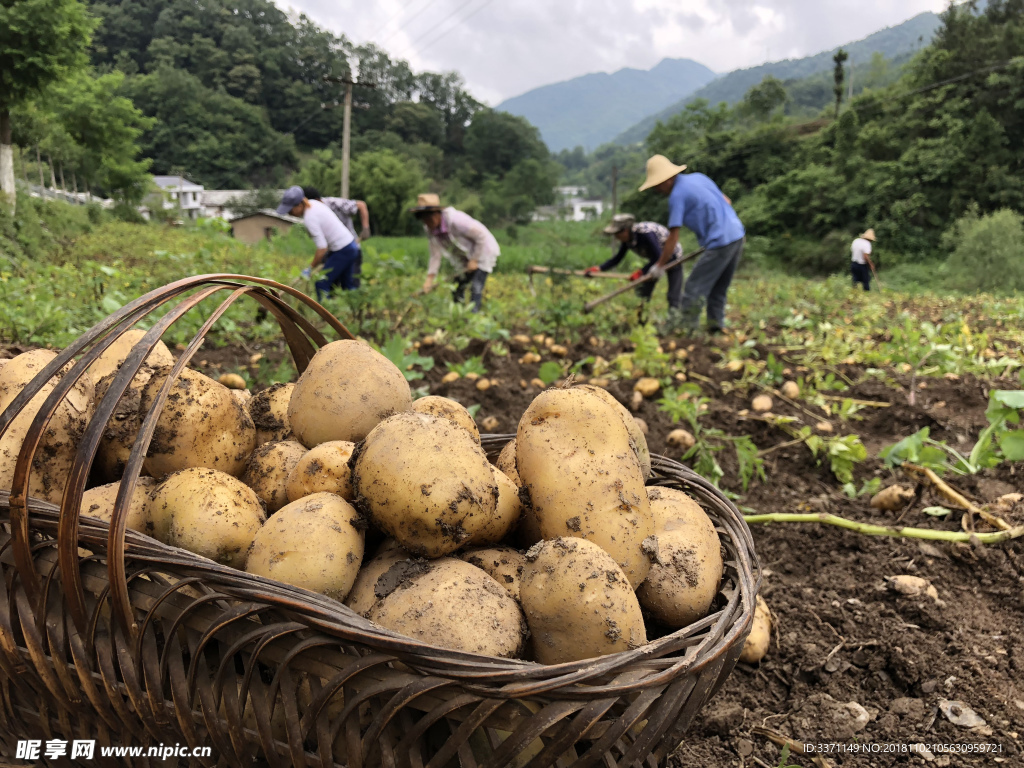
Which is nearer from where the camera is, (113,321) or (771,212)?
(113,321)

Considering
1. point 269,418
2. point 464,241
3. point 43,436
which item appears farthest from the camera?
point 464,241

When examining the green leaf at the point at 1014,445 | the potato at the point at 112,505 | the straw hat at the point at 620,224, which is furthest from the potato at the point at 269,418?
the straw hat at the point at 620,224

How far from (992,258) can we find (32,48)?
2833 cm

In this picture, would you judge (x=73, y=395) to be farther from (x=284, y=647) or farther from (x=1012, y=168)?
(x=1012, y=168)

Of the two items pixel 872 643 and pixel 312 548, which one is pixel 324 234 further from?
pixel 872 643

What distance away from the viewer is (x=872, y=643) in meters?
1.66

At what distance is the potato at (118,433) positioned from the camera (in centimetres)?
142

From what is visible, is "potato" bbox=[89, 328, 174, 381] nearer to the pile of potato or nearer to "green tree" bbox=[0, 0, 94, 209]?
the pile of potato

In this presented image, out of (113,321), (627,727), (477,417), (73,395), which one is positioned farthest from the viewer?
(477,417)

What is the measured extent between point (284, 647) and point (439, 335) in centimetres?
395

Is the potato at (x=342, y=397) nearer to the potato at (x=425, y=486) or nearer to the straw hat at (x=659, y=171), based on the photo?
the potato at (x=425, y=486)

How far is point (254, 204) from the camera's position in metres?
60.0

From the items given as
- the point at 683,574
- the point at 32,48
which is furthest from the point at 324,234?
the point at 32,48

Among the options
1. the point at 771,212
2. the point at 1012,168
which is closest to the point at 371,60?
the point at 771,212
